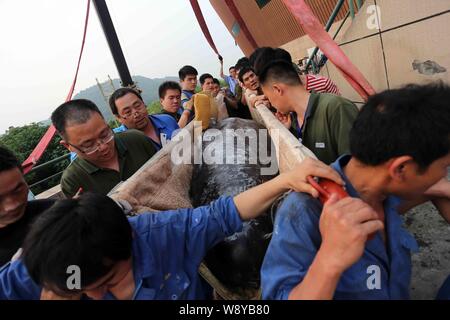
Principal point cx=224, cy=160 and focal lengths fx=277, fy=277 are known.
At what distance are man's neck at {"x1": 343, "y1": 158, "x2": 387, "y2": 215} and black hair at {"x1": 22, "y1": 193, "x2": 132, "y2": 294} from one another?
0.82 meters

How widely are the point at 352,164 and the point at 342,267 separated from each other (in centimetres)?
40

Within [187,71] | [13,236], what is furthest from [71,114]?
[187,71]

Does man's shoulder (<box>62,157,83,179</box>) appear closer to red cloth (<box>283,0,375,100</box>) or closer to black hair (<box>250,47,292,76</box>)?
black hair (<box>250,47,292,76</box>)

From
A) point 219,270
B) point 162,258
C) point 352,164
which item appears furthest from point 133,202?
point 352,164

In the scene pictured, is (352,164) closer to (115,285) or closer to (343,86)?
(115,285)

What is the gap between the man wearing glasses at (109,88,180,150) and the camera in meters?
2.72

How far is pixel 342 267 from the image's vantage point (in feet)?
2.36

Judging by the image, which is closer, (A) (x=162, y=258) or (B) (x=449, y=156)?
(B) (x=449, y=156)

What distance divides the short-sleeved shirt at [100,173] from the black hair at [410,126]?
65.8 inches

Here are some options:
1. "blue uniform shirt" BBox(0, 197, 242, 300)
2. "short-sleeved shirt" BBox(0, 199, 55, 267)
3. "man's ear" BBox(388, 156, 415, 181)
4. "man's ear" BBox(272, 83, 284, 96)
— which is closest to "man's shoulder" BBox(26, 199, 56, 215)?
"short-sleeved shirt" BBox(0, 199, 55, 267)

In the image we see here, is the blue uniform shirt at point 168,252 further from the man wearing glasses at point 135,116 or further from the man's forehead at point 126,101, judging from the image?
the man's forehead at point 126,101

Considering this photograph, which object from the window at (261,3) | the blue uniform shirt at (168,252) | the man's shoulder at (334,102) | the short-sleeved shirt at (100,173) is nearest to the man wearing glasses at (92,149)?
the short-sleeved shirt at (100,173)
